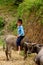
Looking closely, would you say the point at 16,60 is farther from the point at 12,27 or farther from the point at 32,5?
the point at 12,27

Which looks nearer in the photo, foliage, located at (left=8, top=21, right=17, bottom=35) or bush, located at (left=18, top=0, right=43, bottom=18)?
bush, located at (left=18, top=0, right=43, bottom=18)

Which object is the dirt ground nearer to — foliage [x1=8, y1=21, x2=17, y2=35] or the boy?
the boy

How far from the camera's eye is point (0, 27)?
24.4 meters

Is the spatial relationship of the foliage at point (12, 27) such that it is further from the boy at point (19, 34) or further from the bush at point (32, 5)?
the boy at point (19, 34)

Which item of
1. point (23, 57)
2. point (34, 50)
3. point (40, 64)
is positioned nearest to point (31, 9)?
point (23, 57)

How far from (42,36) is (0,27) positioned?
869cm

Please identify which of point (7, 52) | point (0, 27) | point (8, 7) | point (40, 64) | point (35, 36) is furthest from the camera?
point (8, 7)

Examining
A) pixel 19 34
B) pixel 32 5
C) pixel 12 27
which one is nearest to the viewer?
pixel 19 34

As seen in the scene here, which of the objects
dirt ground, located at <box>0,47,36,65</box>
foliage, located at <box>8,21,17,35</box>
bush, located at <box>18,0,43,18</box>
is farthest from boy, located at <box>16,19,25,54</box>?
Answer: foliage, located at <box>8,21,17,35</box>

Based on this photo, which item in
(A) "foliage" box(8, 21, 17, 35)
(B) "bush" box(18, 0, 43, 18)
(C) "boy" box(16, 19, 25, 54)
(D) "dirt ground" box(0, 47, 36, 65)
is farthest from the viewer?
(A) "foliage" box(8, 21, 17, 35)

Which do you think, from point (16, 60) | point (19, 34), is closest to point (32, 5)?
point (19, 34)

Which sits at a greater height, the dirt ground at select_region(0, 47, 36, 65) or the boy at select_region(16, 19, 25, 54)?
the boy at select_region(16, 19, 25, 54)

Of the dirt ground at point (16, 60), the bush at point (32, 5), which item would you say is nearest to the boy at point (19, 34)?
the dirt ground at point (16, 60)

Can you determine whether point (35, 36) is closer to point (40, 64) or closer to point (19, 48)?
point (19, 48)
